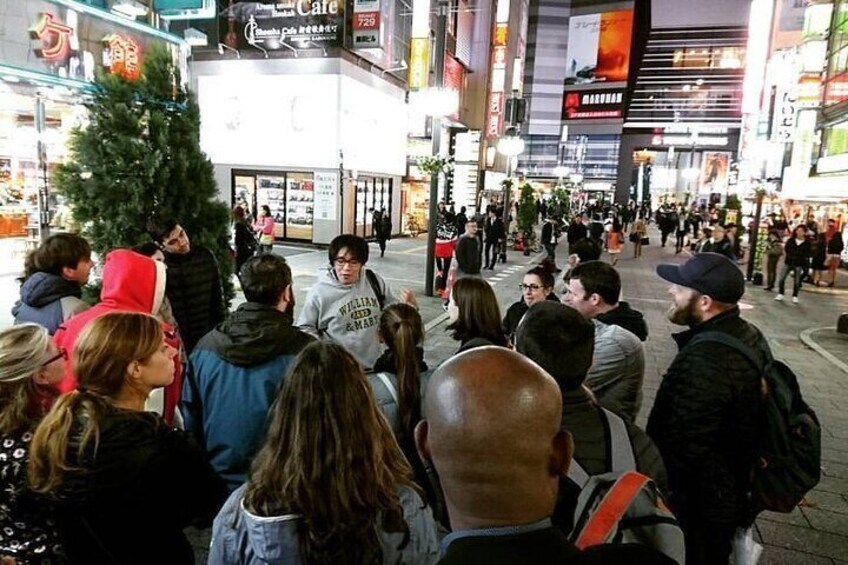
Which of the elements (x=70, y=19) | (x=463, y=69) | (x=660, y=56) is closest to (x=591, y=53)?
(x=660, y=56)

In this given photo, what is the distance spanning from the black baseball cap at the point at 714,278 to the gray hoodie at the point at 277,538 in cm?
185

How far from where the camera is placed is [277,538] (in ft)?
5.08

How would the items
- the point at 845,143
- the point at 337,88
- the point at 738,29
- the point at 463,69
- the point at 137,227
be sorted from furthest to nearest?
the point at 738,29, the point at 463,69, the point at 845,143, the point at 337,88, the point at 137,227

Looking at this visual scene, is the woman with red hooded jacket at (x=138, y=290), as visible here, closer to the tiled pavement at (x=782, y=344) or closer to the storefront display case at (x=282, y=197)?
the tiled pavement at (x=782, y=344)

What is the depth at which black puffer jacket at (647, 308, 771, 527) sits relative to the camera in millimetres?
2492

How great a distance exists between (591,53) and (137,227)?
8841 centimetres

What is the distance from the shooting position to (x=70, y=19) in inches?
326

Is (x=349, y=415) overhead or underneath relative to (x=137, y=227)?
underneath

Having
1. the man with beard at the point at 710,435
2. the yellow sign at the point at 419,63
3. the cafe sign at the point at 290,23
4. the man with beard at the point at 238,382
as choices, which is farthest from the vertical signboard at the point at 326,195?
the man with beard at the point at 710,435

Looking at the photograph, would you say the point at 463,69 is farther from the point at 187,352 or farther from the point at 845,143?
the point at 187,352

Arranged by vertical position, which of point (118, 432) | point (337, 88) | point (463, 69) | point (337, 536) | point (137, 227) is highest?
point (463, 69)

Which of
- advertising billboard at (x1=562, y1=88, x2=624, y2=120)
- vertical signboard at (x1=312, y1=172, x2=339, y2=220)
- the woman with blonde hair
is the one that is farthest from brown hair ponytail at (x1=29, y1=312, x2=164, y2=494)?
advertising billboard at (x1=562, y1=88, x2=624, y2=120)

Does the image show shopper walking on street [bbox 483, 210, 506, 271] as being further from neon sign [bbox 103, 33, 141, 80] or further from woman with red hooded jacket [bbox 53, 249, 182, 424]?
woman with red hooded jacket [bbox 53, 249, 182, 424]

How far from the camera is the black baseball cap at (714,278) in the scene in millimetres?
2770
